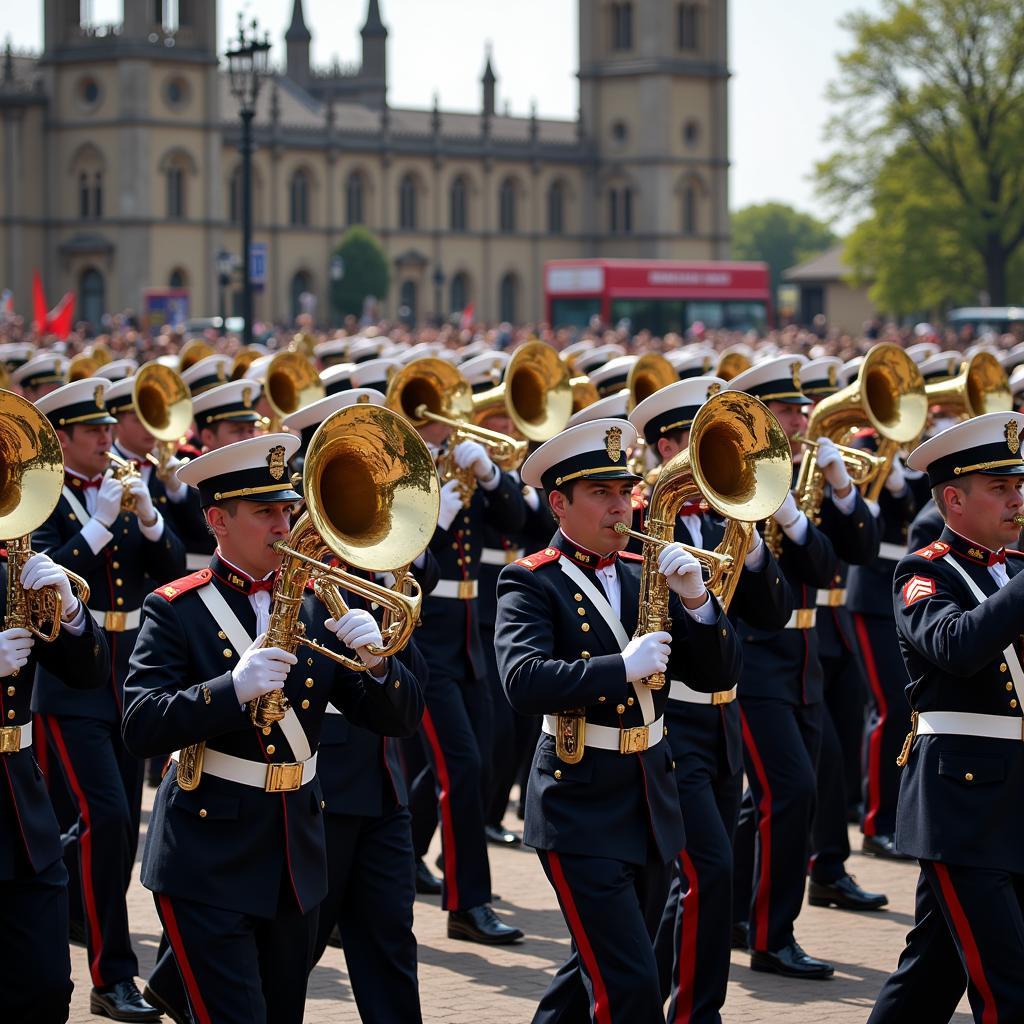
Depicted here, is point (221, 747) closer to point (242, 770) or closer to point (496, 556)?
point (242, 770)

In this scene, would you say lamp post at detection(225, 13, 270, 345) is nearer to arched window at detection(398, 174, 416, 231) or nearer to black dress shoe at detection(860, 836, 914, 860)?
black dress shoe at detection(860, 836, 914, 860)


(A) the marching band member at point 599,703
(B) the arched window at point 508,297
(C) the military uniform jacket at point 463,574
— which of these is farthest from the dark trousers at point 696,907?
(B) the arched window at point 508,297

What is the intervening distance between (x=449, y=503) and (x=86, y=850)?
234 centimetres

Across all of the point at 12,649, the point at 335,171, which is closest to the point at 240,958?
the point at 12,649

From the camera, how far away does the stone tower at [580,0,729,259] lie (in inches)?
3792

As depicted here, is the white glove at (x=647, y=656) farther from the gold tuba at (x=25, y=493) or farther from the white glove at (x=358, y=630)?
the gold tuba at (x=25, y=493)

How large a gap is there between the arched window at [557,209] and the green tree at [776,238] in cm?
8008

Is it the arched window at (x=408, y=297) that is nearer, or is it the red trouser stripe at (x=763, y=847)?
the red trouser stripe at (x=763, y=847)

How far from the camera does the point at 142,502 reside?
8266 mm

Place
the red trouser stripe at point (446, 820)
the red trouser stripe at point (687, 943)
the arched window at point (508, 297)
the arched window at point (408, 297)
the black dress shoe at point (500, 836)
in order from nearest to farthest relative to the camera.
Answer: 1. the red trouser stripe at point (687, 943)
2. the red trouser stripe at point (446, 820)
3. the black dress shoe at point (500, 836)
4. the arched window at point (408, 297)
5. the arched window at point (508, 297)

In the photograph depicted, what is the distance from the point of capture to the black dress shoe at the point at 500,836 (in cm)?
1065

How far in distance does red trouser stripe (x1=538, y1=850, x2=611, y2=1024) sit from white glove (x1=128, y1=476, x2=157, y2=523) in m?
2.57

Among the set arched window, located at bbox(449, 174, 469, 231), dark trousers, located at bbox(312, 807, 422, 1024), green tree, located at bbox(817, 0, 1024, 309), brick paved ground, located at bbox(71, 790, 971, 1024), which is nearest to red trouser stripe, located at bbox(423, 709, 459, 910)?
brick paved ground, located at bbox(71, 790, 971, 1024)

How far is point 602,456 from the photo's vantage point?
6.47 m
